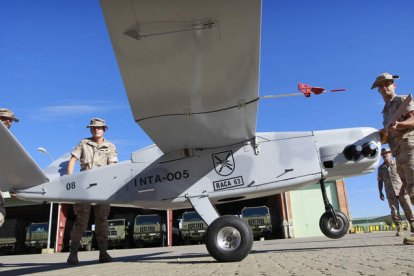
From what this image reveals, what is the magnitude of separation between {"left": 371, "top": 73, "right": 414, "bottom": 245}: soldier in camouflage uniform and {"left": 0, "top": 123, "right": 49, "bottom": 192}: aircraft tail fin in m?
4.92

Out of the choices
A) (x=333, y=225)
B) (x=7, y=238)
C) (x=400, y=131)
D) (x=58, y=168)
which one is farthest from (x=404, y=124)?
(x=7, y=238)

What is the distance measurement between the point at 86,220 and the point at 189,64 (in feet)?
12.5

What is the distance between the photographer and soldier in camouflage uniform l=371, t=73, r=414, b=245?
5.06 meters

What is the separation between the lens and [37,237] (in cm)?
2380

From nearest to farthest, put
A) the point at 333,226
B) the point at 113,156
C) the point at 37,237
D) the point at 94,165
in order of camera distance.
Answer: the point at 333,226, the point at 94,165, the point at 113,156, the point at 37,237

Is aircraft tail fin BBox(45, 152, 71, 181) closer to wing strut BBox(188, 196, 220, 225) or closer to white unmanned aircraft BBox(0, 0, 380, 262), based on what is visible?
white unmanned aircraft BBox(0, 0, 380, 262)

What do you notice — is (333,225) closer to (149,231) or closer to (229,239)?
(229,239)

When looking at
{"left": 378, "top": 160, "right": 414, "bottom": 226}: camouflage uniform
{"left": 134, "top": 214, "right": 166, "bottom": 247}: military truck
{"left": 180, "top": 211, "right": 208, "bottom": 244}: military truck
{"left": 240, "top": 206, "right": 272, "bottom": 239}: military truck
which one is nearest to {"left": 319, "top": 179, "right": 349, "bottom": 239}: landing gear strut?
{"left": 378, "top": 160, "right": 414, "bottom": 226}: camouflage uniform

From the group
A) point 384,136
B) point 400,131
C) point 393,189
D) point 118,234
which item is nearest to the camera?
point 400,131

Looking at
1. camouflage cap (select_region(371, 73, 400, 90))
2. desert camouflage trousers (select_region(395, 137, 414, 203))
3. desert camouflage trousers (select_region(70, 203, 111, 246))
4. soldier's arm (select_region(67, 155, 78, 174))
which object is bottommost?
desert camouflage trousers (select_region(70, 203, 111, 246))

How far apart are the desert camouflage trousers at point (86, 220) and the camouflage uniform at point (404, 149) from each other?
4622 mm

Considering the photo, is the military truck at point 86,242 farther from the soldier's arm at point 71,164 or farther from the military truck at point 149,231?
the soldier's arm at point 71,164

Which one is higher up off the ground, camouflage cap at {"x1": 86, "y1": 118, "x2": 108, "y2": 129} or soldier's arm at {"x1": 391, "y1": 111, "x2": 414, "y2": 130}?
camouflage cap at {"x1": 86, "y1": 118, "x2": 108, "y2": 129}

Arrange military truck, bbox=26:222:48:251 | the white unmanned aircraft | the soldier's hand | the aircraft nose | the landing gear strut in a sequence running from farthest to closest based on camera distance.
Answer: military truck, bbox=26:222:48:251 < the landing gear strut < the soldier's hand < the aircraft nose < the white unmanned aircraft
